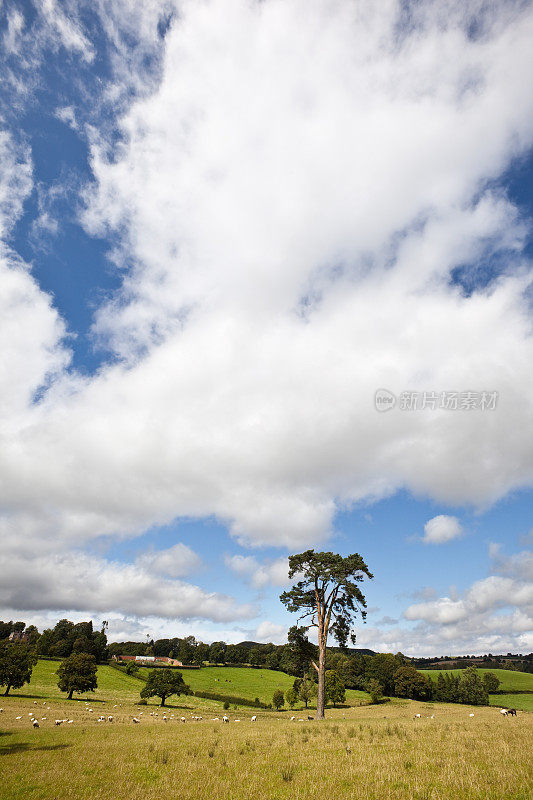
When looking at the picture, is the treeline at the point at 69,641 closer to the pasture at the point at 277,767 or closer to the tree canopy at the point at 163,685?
the tree canopy at the point at 163,685

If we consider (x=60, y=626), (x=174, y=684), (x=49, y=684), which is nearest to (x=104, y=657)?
(x=60, y=626)

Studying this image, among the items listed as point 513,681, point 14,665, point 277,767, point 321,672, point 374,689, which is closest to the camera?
point 277,767

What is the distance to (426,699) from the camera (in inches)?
3784

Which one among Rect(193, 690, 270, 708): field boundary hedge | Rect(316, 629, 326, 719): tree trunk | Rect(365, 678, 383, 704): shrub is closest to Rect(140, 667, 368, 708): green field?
Rect(365, 678, 383, 704): shrub

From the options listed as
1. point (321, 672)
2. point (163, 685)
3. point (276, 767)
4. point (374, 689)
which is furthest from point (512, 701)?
point (276, 767)

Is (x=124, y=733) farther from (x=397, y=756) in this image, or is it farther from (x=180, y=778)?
(x=397, y=756)

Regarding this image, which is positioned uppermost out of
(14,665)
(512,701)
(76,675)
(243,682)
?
(14,665)

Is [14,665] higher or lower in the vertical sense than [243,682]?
higher

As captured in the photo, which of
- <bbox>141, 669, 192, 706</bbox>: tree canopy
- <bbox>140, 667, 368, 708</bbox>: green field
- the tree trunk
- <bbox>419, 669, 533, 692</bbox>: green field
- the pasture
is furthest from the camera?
<bbox>419, 669, 533, 692</bbox>: green field

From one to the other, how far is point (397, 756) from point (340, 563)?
20092mm

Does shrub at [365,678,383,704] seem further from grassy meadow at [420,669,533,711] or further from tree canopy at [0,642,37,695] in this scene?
tree canopy at [0,642,37,695]

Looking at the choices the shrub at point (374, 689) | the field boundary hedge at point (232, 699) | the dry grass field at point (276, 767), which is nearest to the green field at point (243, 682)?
the shrub at point (374, 689)

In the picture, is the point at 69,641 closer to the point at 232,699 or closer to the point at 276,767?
the point at 232,699

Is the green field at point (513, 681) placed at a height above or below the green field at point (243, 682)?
above
